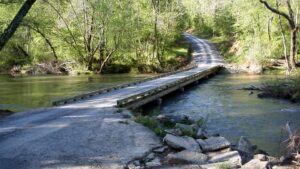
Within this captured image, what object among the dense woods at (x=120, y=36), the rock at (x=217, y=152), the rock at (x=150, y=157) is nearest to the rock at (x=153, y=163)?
the rock at (x=150, y=157)

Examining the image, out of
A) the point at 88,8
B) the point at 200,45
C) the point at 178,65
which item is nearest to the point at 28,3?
the point at 88,8

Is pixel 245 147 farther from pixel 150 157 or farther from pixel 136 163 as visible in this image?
pixel 136 163

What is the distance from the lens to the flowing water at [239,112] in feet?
61.6

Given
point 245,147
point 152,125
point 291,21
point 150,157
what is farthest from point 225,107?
point 291,21

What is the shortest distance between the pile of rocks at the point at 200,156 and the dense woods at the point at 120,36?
42039 millimetres

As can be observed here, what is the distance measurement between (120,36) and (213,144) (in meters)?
48.3

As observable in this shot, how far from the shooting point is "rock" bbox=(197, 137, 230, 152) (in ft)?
43.3

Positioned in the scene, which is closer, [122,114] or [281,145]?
[281,145]

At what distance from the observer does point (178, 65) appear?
65.9 m

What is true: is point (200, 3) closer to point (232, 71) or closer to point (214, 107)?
point (232, 71)

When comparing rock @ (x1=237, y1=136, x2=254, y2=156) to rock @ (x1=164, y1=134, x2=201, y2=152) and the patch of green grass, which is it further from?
the patch of green grass

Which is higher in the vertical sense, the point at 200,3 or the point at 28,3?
the point at 200,3

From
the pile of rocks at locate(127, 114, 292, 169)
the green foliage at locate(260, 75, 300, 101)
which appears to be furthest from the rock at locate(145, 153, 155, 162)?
the green foliage at locate(260, 75, 300, 101)

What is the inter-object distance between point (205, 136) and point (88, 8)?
47.2m
